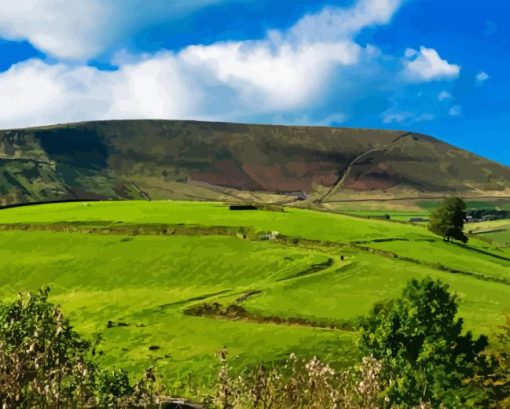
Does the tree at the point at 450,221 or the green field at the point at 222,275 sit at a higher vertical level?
the tree at the point at 450,221

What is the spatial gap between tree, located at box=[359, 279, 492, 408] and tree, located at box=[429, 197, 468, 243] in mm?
86519

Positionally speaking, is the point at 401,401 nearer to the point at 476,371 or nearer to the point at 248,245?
the point at 476,371

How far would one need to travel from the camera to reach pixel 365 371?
1132cm

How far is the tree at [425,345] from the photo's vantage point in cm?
4319

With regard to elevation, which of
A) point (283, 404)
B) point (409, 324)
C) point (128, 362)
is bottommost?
point (128, 362)

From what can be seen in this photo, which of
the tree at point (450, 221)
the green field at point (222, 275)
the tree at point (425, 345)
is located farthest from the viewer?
the tree at point (450, 221)

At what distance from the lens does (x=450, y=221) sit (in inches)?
5251

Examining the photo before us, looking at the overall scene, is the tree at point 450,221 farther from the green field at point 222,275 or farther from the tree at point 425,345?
the tree at point 425,345

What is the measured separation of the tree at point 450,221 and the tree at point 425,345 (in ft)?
284

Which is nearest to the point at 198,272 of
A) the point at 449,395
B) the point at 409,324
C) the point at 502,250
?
the point at 409,324

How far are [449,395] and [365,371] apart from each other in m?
33.3

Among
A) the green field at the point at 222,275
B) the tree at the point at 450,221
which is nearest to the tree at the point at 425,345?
the green field at the point at 222,275

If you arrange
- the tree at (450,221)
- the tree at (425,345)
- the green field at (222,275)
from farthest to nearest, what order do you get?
the tree at (450,221) → the green field at (222,275) → the tree at (425,345)

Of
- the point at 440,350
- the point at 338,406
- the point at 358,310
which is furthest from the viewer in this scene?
the point at 358,310
